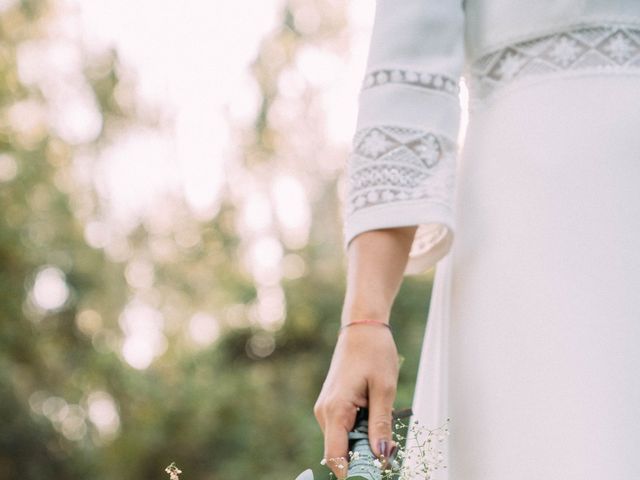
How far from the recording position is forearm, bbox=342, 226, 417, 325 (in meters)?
1.28

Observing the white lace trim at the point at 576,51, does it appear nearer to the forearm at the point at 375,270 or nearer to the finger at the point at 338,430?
the forearm at the point at 375,270

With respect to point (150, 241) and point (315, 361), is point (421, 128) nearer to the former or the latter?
point (315, 361)

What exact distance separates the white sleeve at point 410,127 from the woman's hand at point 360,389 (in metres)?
0.16

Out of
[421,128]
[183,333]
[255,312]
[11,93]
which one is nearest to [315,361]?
[255,312]

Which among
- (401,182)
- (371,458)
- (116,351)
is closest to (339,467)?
(371,458)

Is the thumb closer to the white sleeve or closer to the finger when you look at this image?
the finger

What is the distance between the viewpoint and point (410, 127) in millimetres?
1342

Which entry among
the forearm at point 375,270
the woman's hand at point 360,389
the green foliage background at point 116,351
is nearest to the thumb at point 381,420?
the woman's hand at point 360,389

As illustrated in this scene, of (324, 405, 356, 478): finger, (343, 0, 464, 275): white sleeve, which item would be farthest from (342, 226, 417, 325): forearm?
(324, 405, 356, 478): finger

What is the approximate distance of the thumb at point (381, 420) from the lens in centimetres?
118

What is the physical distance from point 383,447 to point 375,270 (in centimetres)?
25

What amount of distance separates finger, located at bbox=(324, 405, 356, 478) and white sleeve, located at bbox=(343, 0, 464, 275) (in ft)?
0.83

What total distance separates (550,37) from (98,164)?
11843 millimetres

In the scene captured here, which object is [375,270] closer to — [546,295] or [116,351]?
[546,295]
